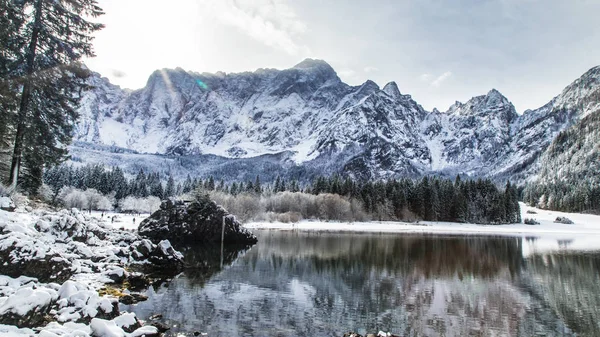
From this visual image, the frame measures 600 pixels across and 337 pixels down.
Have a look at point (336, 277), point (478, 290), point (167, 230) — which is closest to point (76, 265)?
point (336, 277)

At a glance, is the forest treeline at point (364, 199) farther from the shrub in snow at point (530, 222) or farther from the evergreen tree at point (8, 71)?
the evergreen tree at point (8, 71)

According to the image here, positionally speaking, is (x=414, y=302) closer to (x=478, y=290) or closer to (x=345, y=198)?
(x=478, y=290)

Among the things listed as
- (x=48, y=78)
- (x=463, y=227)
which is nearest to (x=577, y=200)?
(x=463, y=227)

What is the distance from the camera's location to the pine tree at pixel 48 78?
91.2 feet

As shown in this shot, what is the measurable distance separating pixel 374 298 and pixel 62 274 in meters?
19.5

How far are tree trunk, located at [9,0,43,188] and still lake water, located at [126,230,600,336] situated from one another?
43.0ft

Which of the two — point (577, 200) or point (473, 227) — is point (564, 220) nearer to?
point (577, 200)

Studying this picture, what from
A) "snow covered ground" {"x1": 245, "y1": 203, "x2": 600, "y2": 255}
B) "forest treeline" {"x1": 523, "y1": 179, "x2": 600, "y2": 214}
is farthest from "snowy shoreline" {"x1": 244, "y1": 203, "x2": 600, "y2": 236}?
"forest treeline" {"x1": 523, "y1": 179, "x2": 600, "y2": 214}

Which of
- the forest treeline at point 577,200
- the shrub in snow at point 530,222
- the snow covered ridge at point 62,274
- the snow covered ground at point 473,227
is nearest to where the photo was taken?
the snow covered ridge at point 62,274

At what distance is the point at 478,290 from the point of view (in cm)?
3184

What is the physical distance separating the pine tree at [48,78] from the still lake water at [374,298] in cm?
1377

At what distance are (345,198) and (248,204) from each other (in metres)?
35.4

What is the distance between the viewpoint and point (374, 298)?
88.8 ft

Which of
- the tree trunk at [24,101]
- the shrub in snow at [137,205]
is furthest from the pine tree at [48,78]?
the shrub in snow at [137,205]
